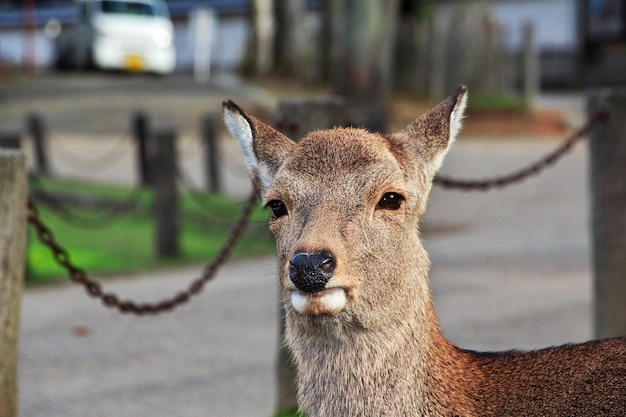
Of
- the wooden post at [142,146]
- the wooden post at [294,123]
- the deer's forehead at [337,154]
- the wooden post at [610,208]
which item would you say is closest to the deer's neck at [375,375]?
the deer's forehead at [337,154]

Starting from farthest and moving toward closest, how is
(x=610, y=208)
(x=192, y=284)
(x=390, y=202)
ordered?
(x=610, y=208) < (x=192, y=284) < (x=390, y=202)

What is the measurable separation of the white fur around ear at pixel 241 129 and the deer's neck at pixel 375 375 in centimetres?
80

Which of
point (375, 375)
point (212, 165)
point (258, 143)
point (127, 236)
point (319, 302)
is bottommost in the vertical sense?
point (127, 236)

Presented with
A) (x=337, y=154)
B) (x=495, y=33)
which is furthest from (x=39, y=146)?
(x=337, y=154)

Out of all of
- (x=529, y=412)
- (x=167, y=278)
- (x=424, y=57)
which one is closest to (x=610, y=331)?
(x=529, y=412)

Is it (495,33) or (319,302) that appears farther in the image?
(495,33)

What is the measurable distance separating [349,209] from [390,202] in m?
0.22

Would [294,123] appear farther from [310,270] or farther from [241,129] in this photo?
[310,270]

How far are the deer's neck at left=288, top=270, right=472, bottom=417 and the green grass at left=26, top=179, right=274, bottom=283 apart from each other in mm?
7341

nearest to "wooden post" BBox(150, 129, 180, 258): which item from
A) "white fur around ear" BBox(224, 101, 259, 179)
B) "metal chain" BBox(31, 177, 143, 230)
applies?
"metal chain" BBox(31, 177, 143, 230)

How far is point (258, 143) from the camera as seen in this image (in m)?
4.99

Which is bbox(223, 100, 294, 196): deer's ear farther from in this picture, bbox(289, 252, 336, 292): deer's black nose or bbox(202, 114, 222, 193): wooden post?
bbox(202, 114, 222, 193): wooden post

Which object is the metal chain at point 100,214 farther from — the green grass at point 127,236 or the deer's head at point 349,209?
the deer's head at point 349,209

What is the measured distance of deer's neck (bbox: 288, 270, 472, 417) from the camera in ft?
14.8
